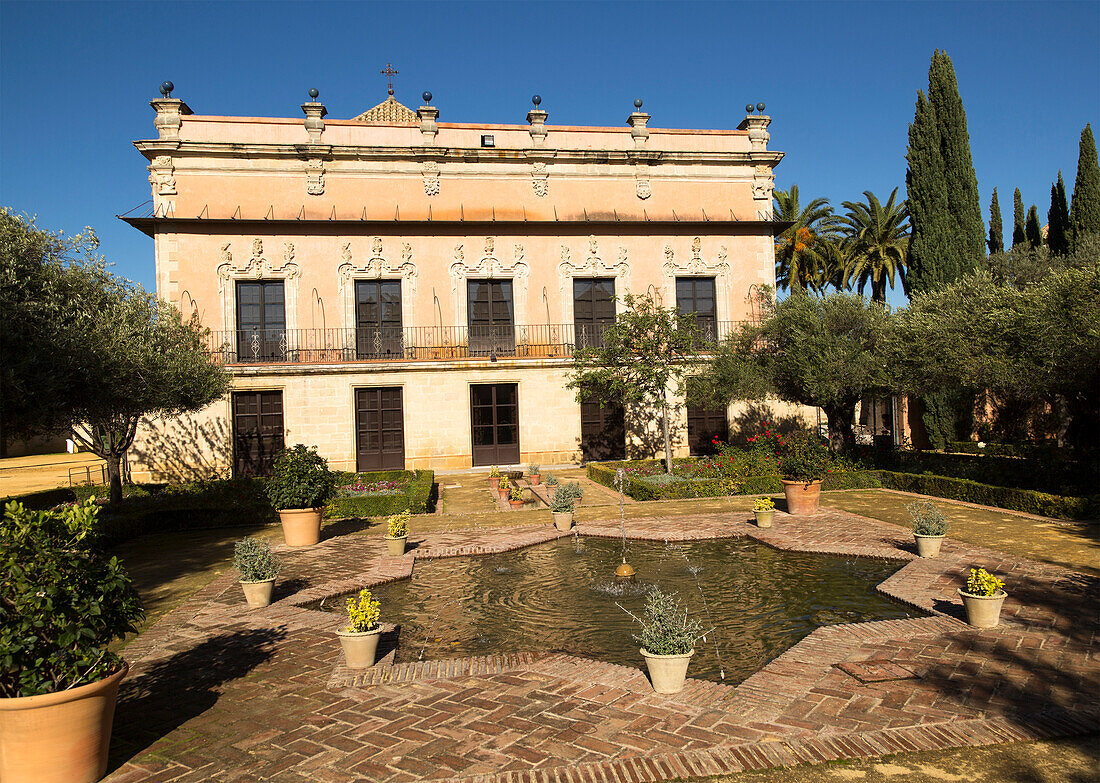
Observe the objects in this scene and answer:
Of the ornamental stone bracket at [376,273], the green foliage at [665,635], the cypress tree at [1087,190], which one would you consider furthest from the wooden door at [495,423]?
the cypress tree at [1087,190]

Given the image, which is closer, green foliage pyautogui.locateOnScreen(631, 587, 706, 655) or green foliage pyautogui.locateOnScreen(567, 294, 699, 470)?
green foliage pyautogui.locateOnScreen(631, 587, 706, 655)

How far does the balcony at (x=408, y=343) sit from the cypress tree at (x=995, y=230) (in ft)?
57.1

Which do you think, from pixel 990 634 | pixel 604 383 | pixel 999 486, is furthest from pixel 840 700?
pixel 604 383

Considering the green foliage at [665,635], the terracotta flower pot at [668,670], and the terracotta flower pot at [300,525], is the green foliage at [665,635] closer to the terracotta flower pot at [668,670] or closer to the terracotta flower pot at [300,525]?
the terracotta flower pot at [668,670]

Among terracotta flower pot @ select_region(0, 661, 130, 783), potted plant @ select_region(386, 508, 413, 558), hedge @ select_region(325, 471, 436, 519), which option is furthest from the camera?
hedge @ select_region(325, 471, 436, 519)

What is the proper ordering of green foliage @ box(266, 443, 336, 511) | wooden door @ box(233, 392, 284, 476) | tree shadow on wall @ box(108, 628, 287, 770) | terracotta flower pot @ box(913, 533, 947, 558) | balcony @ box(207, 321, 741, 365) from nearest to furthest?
1. tree shadow on wall @ box(108, 628, 287, 770)
2. terracotta flower pot @ box(913, 533, 947, 558)
3. green foliage @ box(266, 443, 336, 511)
4. wooden door @ box(233, 392, 284, 476)
5. balcony @ box(207, 321, 741, 365)

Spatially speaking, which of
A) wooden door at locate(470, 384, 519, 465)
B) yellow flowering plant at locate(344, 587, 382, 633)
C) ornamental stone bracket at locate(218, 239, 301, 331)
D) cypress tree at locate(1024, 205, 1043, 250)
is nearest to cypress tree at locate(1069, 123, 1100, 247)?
cypress tree at locate(1024, 205, 1043, 250)

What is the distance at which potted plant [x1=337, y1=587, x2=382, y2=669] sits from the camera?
20.0 ft

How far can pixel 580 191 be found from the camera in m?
26.2

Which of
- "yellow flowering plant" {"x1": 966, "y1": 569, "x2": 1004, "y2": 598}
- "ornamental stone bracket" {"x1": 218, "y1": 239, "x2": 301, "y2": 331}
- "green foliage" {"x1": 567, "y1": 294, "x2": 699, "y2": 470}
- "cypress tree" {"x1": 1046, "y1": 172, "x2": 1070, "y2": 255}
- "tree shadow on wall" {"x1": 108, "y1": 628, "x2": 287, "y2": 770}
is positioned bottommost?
"tree shadow on wall" {"x1": 108, "y1": 628, "x2": 287, "y2": 770}

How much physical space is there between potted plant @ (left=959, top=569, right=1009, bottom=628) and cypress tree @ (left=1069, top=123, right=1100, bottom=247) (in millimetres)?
28414

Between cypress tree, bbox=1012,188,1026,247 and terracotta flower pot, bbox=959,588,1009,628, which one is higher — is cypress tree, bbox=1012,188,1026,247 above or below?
above

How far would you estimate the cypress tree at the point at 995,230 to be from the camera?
3359 cm

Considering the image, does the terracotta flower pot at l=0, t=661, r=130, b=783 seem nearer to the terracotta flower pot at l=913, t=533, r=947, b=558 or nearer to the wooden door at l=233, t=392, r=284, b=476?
the terracotta flower pot at l=913, t=533, r=947, b=558
